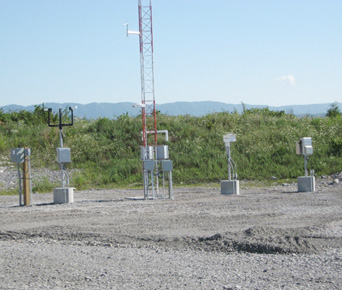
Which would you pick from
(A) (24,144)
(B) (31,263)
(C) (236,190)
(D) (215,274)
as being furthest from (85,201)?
(A) (24,144)

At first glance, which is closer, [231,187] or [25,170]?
[25,170]

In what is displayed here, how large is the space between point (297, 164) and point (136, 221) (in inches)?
567

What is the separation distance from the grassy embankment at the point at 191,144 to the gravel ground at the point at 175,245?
352 inches

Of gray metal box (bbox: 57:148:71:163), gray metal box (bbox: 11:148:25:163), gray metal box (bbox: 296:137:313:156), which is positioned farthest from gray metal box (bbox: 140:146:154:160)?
gray metal box (bbox: 296:137:313:156)

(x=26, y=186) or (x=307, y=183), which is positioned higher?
(x=26, y=186)

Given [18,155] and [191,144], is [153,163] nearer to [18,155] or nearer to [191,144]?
[18,155]

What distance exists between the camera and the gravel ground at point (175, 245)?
25.4 feet

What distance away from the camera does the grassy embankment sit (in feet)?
85.0

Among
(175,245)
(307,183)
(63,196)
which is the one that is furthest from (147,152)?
(175,245)

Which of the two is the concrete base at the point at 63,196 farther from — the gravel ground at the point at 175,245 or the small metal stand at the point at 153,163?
the small metal stand at the point at 153,163

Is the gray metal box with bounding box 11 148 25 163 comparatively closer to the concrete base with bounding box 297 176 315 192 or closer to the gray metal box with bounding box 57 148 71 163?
the gray metal box with bounding box 57 148 71 163

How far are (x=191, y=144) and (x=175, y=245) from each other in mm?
19750

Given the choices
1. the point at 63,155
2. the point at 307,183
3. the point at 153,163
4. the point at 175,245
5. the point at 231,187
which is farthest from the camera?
the point at 307,183

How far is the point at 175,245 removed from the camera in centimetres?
1019
